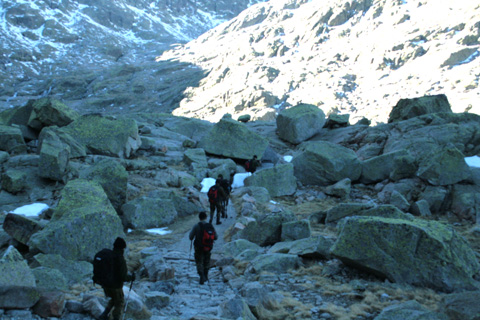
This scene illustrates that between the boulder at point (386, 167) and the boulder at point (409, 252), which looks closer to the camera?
the boulder at point (409, 252)

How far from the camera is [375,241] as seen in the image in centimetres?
954

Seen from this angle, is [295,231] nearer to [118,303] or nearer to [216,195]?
[216,195]

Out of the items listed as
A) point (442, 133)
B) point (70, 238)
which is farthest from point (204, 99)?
point (70, 238)

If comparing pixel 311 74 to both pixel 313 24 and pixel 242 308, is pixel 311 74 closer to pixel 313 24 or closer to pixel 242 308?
pixel 313 24

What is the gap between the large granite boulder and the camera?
1084 cm

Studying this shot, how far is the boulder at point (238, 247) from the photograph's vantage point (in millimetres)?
12791

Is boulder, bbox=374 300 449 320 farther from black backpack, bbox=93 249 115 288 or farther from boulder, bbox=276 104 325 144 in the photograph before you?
boulder, bbox=276 104 325 144

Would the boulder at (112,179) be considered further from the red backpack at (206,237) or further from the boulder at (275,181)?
the boulder at (275,181)

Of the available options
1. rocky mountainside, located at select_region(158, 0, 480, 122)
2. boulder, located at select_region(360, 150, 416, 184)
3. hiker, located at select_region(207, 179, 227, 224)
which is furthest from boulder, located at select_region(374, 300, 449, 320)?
rocky mountainside, located at select_region(158, 0, 480, 122)

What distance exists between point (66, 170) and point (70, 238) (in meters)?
9.55

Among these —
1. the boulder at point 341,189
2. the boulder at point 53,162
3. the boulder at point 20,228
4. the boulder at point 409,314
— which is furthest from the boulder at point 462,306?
the boulder at point 53,162

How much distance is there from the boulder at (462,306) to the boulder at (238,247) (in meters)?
6.69

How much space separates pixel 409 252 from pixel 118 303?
7.36m

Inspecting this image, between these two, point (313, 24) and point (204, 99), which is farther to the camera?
point (313, 24)
